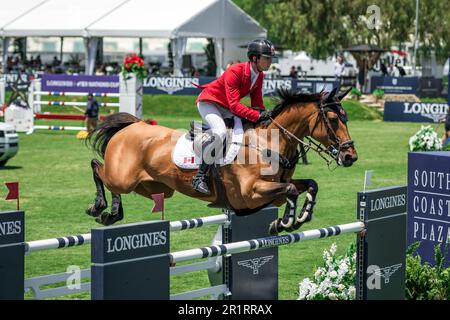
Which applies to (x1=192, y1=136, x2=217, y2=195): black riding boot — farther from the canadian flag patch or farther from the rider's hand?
the rider's hand

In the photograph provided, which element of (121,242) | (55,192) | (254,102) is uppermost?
(254,102)

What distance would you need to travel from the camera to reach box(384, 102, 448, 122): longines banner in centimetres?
3419

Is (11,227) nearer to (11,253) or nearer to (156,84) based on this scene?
(11,253)

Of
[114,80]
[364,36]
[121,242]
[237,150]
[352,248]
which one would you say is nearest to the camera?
[121,242]

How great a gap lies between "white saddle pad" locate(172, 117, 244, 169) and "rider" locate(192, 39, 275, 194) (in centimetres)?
12

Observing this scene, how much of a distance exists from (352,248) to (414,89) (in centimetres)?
3157

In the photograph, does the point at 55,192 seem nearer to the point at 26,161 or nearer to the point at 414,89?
the point at 26,161

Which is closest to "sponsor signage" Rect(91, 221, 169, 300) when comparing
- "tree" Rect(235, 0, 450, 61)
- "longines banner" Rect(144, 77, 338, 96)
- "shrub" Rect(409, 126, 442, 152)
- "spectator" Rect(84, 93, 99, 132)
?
"shrub" Rect(409, 126, 442, 152)

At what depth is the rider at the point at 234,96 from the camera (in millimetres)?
9367

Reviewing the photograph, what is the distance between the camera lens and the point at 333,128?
30.5ft

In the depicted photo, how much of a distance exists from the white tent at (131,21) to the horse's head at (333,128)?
30.7 meters

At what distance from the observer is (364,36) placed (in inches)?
2051

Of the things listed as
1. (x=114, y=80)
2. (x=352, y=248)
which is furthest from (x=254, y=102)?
(x=114, y=80)

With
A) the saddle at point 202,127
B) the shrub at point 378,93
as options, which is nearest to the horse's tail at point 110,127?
the saddle at point 202,127
